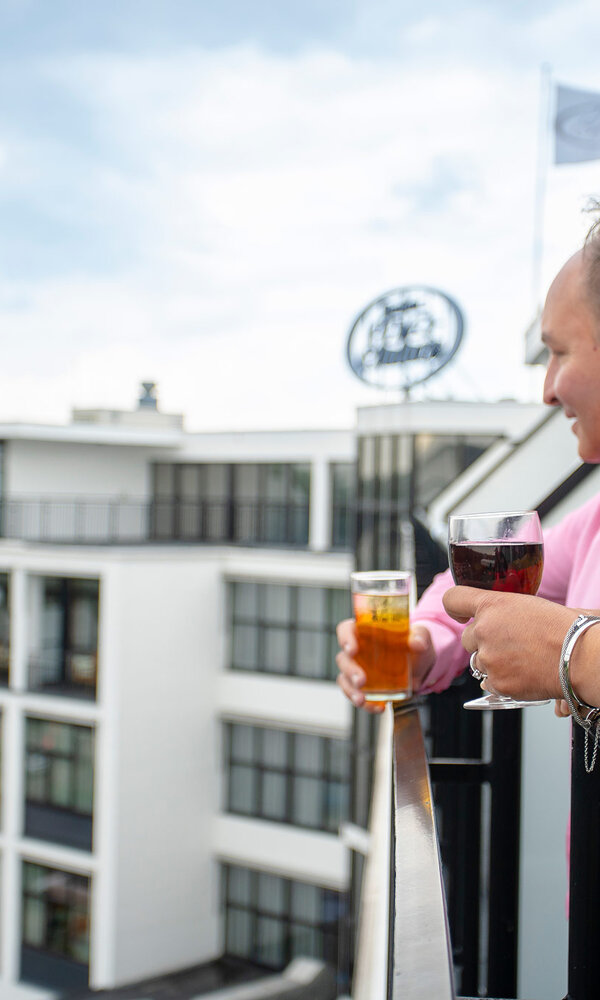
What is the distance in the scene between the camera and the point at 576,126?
10.5 meters

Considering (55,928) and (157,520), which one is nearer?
(55,928)

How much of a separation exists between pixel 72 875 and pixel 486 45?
17495 mm

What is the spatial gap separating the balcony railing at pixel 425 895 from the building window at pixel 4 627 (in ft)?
69.3

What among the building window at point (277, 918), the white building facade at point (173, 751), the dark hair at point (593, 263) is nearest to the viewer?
the dark hair at point (593, 263)

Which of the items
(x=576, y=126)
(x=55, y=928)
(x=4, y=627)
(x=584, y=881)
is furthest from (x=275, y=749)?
(x=584, y=881)

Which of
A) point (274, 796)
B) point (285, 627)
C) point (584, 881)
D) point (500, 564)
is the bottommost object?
point (274, 796)

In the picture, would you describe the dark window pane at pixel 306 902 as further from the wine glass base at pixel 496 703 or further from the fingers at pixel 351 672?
the wine glass base at pixel 496 703

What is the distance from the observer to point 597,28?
1009 centimetres

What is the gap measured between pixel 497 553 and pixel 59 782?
20.5 m

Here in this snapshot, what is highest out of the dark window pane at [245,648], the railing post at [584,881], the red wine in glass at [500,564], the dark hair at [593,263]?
the dark hair at [593,263]

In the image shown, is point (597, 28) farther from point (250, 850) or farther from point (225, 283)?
point (225, 283)

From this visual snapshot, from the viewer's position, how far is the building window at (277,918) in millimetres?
19250

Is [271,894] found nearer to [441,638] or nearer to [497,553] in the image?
[441,638]

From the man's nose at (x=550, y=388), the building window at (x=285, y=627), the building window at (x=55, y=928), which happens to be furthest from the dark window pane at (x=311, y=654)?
the man's nose at (x=550, y=388)
